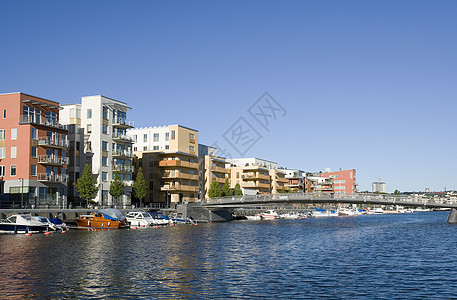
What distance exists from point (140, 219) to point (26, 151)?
24.5 meters

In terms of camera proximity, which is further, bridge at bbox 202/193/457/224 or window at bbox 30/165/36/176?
bridge at bbox 202/193/457/224

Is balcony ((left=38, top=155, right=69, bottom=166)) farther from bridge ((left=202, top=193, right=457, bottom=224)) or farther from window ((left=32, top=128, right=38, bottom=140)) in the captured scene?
bridge ((left=202, top=193, right=457, bottom=224))

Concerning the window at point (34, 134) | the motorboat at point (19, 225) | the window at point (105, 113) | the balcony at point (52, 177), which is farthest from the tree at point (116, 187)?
the motorboat at point (19, 225)

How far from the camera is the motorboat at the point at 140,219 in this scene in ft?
305

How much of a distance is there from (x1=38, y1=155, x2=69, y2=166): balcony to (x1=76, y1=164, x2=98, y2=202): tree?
4579 mm

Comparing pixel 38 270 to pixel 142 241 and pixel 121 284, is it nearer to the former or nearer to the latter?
pixel 121 284

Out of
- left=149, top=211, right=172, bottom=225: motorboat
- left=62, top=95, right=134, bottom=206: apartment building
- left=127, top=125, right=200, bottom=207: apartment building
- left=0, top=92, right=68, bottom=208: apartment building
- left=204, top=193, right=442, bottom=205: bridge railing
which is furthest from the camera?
left=127, top=125, right=200, bottom=207: apartment building

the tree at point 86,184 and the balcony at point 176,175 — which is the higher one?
the balcony at point 176,175

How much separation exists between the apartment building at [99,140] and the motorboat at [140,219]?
69.8 feet

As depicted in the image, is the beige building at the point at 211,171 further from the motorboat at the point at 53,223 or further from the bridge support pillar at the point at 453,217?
the motorboat at the point at 53,223

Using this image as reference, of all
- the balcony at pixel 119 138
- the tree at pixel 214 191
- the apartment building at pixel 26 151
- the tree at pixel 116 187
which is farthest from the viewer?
the tree at pixel 214 191

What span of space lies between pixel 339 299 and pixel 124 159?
4013 inches

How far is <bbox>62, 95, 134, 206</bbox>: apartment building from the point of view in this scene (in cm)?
11662

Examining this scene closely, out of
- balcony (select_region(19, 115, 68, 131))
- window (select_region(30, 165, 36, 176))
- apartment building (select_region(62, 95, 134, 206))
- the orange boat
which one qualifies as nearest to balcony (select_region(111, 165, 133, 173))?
apartment building (select_region(62, 95, 134, 206))
